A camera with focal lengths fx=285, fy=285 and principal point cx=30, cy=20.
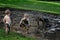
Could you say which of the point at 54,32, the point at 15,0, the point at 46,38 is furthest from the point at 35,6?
the point at 46,38

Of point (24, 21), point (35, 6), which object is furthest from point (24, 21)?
point (35, 6)

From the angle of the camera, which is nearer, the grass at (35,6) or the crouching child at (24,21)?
the crouching child at (24,21)

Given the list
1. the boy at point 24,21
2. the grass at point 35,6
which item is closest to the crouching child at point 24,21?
the boy at point 24,21

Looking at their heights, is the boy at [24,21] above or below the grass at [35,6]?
above

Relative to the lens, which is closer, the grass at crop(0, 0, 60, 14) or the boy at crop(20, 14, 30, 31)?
the boy at crop(20, 14, 30, 31)

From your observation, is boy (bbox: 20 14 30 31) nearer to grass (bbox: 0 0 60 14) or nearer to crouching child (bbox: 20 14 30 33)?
crouching child (bbox: 20 14 30 33)

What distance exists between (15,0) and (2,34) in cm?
2298

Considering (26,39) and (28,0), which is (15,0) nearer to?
(28,0)

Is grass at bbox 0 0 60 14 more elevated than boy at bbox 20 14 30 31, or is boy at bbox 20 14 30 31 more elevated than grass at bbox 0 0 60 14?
boy at bbox 20 14 30 31

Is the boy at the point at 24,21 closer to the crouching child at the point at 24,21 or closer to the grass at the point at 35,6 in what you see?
the crouching child at the point at 24,21

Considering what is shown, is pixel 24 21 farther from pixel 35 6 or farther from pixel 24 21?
pixel 35 6

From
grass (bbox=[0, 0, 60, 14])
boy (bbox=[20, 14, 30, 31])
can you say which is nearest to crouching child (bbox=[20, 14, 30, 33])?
boy (bbox=[20, 14, 30, 31])

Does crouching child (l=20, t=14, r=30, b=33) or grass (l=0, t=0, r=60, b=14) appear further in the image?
grass (l=0, t=0, r=60, b=14)

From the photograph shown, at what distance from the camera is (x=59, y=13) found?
28.1 metres
